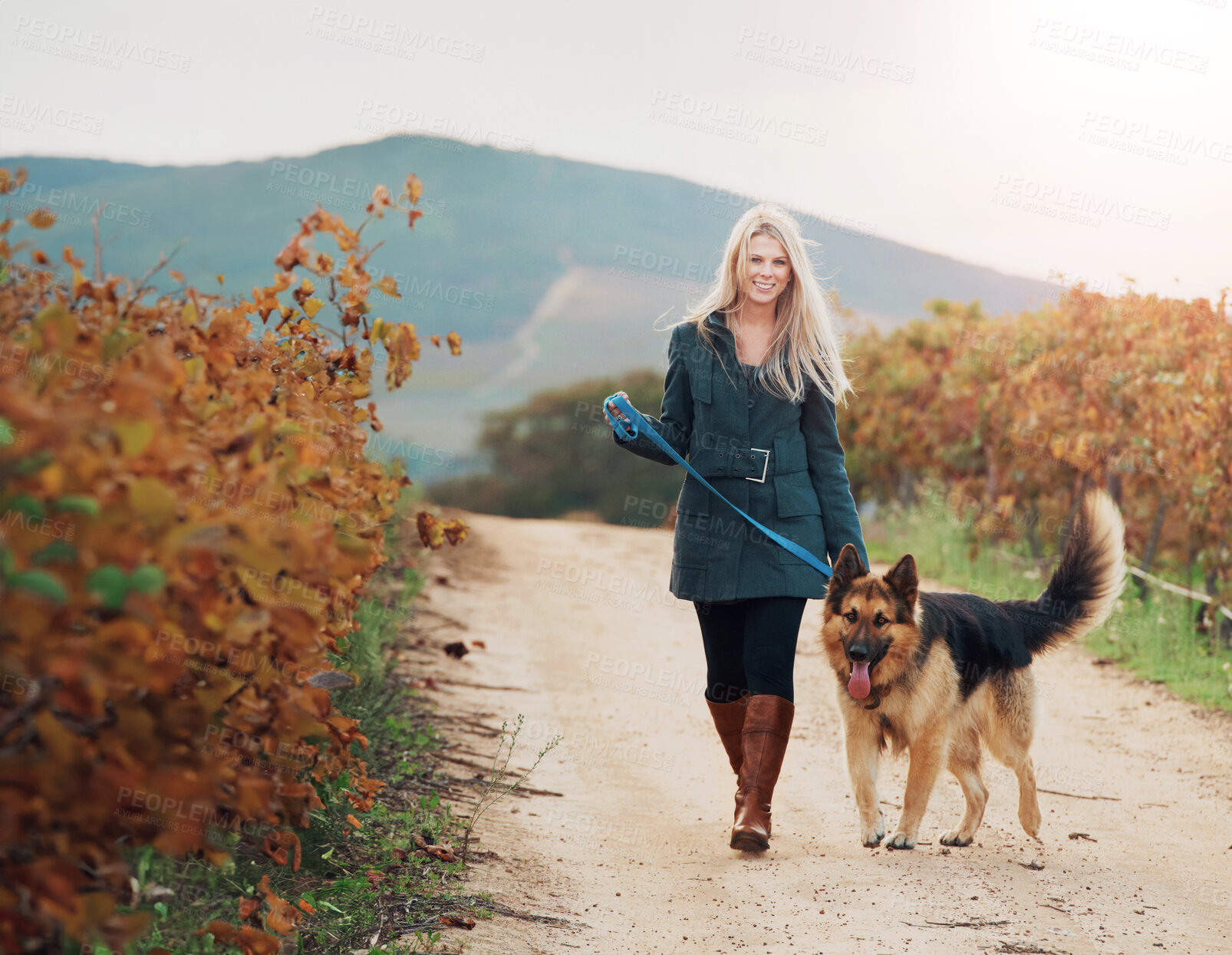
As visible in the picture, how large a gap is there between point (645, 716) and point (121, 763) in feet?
16.3

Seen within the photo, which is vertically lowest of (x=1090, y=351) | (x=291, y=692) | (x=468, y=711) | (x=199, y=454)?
(x=468, y=711)

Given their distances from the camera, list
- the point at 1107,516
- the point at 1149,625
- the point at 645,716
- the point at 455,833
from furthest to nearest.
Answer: the point at 1149,625 < the point at 645,716 < the point at 1107,516 < the point at 455,833

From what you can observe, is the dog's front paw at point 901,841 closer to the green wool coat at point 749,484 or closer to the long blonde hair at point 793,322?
the green wool coat at point 749,484

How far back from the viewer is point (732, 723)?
4340 millimetres

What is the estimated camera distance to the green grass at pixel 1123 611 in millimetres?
6910

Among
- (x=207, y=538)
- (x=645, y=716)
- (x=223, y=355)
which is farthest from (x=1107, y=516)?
(x=207, y=538)

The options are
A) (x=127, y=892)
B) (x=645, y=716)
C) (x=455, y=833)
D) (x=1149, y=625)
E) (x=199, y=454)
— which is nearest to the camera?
(x=199, y=454)

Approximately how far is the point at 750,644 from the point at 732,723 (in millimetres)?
463

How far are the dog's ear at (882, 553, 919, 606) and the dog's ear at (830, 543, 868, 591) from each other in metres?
0.11

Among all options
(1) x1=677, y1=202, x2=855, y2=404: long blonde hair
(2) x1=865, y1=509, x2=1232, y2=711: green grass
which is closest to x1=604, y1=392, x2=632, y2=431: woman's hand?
(1) x1=677, y1=202, x2=855, y2=404: long blonde hair

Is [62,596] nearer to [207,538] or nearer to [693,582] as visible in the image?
[207,538]

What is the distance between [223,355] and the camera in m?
2.21

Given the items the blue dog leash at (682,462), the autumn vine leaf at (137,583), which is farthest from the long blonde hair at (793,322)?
the autumn vine leaf at (137,583)

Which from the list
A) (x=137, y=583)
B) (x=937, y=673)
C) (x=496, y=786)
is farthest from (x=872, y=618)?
(x=137, y=583)
